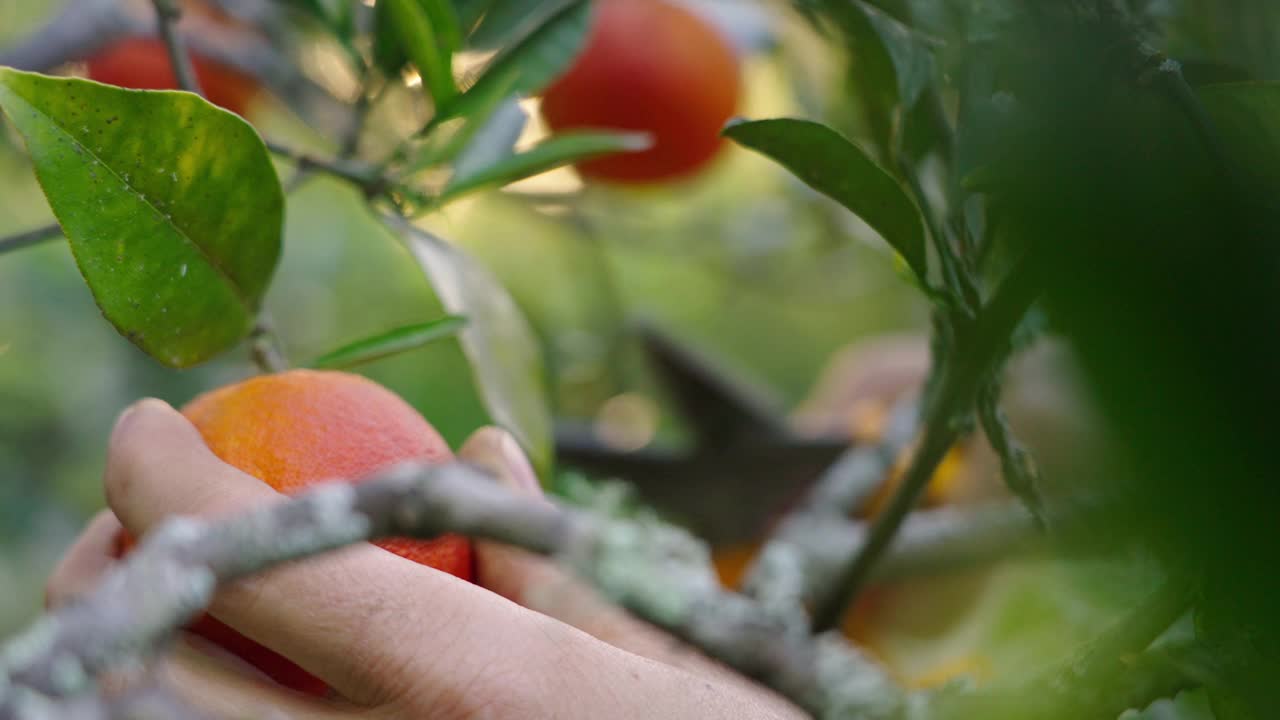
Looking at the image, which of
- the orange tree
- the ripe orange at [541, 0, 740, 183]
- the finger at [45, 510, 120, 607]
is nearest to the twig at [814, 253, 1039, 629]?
the orange tree

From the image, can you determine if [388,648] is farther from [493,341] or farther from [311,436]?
[493,341]

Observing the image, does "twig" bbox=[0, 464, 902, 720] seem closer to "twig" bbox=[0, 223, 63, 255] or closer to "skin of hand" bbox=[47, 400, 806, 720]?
"skin of hand" bbox=[47, 400, 806, 720]

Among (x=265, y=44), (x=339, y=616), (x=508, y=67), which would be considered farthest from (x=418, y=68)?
(x=265, y=44)

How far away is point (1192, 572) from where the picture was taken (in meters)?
0.21

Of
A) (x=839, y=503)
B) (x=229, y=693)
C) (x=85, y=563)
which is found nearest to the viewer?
(x=229, y=693)

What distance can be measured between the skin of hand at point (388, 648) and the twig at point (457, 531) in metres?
0.06

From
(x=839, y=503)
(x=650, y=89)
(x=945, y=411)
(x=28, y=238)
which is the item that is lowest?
(x=839, y=503)

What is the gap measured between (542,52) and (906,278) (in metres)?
0.23

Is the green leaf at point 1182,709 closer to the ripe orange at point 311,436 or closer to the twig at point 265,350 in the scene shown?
the ripe orange at point 311,436

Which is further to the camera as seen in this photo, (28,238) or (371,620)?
(28,238)

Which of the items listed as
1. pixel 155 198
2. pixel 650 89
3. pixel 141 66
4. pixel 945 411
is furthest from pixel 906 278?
pixel 141 66

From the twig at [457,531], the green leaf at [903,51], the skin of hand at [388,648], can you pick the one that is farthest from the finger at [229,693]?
the green leaf at [903,51]

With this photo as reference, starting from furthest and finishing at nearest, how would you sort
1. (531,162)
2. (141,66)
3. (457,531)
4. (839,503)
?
(141,66) < (839,503) < (531,162) < (457,531)

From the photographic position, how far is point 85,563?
0.49m
